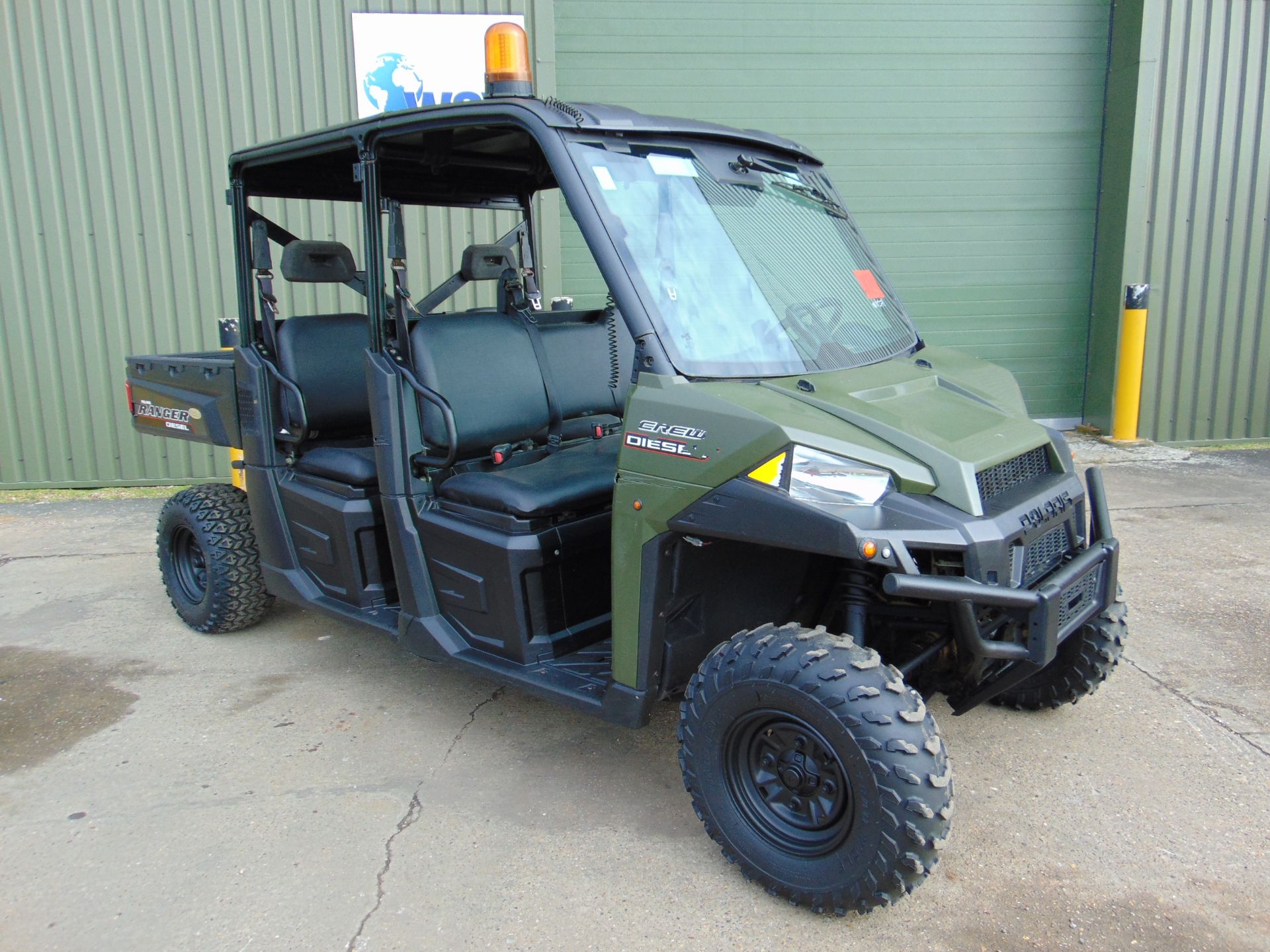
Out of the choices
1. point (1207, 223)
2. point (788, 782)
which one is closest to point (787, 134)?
point (1207, 223)

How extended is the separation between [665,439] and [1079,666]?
5.57 feet

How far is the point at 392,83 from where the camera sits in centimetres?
698

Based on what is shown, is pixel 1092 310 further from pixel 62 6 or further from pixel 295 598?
pixel 62 6

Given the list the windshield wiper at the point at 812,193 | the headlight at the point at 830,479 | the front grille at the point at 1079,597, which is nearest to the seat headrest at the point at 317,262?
the windshield wiper at the point at 812,193

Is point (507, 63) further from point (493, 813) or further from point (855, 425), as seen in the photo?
point (493, 813)

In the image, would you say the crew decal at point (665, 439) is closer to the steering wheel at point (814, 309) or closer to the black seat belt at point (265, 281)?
the steering wheel at point (814, 309)

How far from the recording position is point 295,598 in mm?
3953

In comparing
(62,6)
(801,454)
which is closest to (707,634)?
(801,454)

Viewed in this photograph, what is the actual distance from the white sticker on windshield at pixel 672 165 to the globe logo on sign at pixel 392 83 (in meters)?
4.62

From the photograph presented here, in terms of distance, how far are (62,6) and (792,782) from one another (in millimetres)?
7186

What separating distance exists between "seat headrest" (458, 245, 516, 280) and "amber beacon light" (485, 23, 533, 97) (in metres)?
0.99

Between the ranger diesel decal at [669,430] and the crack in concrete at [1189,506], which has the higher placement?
the ranger diesel decal at [669,430]

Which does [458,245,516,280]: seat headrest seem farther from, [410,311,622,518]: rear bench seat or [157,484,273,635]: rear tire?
[157,484,273,635]: rear tire

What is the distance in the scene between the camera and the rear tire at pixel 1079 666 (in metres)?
3.17
